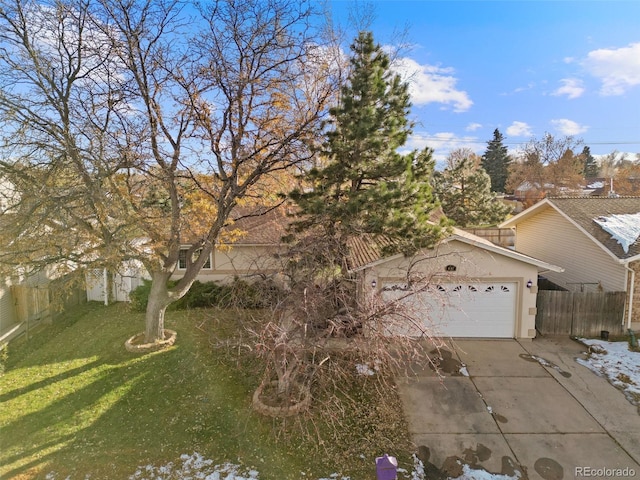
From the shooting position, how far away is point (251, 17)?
9969mm

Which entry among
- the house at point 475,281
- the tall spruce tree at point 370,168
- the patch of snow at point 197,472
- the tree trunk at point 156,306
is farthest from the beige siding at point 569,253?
the tree trunk at point 156,306

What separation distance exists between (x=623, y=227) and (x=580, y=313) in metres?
3.53

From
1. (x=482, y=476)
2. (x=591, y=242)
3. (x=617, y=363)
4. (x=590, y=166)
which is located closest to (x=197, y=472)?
(x=482, y=476)

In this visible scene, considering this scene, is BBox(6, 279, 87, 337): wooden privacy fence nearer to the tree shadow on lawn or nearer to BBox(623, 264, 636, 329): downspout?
the tree shadow on lawn

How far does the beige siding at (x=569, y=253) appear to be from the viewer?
12.4 meters

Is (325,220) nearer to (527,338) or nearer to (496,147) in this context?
(527,338)

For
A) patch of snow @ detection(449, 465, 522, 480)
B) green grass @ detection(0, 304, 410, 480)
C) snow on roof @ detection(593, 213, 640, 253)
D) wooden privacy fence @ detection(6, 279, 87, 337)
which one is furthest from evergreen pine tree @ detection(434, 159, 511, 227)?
wooden privacy fence @ detection(6, 279, 87, 337)

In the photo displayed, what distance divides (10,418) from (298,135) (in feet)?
31.8

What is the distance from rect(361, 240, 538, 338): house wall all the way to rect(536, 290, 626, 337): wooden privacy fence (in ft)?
2.53

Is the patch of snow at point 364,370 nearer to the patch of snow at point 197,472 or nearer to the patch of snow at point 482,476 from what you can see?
the patch of snow at point 482,476

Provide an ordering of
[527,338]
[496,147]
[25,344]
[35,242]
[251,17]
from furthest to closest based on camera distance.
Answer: [496,147] < [25,344] < [527,338] < [251,17] < [35,242]

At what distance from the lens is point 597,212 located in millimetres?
14039

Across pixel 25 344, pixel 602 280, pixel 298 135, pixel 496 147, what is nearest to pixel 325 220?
pixel 298 135

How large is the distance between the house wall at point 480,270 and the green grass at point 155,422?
13.5 ft
